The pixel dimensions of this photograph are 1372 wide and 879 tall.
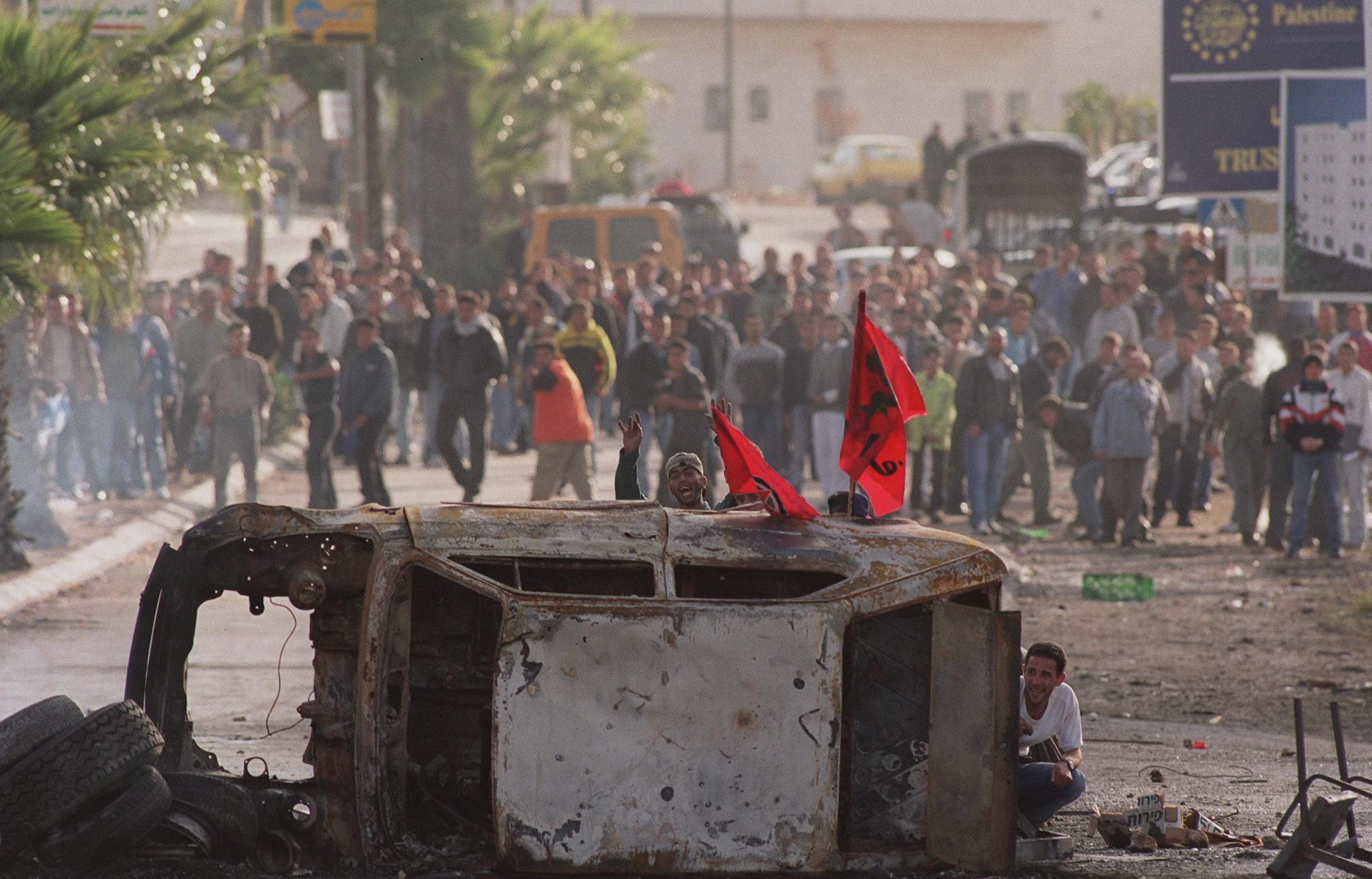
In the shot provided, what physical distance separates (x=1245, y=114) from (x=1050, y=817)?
46.2 ft

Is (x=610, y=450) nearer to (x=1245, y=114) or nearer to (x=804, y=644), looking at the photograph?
(x=1245, y=114)

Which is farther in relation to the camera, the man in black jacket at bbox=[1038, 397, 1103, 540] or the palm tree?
the man in black jacket at bbox=[1038, 397, 1103, 540]

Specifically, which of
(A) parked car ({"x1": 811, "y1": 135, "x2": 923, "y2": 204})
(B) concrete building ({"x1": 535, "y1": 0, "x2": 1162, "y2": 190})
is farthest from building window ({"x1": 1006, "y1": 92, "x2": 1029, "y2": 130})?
(A) parked car ({"x1": 811, "y1": 135, "x2": 923, "y2": 204})

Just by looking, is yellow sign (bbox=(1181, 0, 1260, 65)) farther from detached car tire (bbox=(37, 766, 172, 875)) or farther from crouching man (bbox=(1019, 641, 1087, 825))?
detached car tire (bbox=(37, 766, 172, 875))

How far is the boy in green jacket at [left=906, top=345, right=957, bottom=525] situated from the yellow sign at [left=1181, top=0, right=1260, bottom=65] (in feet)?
15.2

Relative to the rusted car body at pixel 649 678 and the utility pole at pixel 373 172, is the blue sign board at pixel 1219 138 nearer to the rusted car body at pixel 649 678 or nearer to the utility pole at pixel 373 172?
the rusted car body at pixel 649 678

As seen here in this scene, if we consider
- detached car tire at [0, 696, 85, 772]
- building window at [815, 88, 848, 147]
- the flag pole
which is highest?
building window at [815, 88, 848, 147]

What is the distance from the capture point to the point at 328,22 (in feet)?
89.8

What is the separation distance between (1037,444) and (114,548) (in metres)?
8.17

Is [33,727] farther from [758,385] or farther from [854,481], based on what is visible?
[758,385]

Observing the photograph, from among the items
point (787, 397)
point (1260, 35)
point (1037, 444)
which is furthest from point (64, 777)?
point (1260, 35)

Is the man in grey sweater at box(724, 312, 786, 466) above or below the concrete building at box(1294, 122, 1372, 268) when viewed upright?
below

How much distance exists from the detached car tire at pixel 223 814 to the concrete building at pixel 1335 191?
458 inches

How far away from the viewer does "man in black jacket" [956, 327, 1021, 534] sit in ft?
59.0
